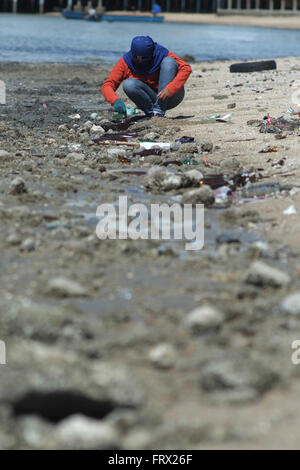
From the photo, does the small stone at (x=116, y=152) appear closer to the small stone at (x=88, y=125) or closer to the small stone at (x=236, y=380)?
the small stone at (x=88, y=125)

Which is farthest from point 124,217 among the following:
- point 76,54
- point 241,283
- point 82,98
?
point 76,54

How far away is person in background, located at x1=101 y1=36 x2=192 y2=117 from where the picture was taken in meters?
7.24

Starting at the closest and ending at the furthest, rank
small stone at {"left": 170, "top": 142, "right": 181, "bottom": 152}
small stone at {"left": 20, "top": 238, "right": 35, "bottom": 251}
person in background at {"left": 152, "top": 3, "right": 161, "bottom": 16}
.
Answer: small stone at {"left": 20, "top": 238, "right": 35, "bottom": 251} < small stone at {"left": 170, "top": 142, "right": 181, "bottom": 152} < person in background at {"left": 152, "top": 3, "right": 161, "bottom": 16}

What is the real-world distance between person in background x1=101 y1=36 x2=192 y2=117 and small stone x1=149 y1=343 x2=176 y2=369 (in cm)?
517

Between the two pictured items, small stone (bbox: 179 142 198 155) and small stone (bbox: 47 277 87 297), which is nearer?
small stone (bbox: 47 277 87 297)

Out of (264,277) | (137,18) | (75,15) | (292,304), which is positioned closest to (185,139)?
(264,277)

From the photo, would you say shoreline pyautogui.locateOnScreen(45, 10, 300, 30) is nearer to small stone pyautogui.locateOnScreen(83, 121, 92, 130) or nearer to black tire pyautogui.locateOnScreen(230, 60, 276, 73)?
black tire pyautogui.locateOnScreen(230, 60, 276, 73)

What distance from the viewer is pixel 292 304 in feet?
8.91

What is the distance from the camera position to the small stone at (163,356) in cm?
233

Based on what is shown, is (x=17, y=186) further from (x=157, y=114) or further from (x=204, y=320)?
(x=157, y=114)

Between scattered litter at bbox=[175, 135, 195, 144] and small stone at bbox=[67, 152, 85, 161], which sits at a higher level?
scattered litter at bbox=[175, 135, 195, 144]

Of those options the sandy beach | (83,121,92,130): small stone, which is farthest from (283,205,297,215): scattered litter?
(83,121,92,130): small stone

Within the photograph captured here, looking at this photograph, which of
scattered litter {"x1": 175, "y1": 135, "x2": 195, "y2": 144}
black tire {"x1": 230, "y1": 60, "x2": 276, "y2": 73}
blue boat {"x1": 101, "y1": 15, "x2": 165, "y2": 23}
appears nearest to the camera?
scattered litter {"x1": 175, "y1": 135, "x2": 195, "y2": 144}

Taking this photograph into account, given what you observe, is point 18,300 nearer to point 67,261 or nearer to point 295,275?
point 67,261
